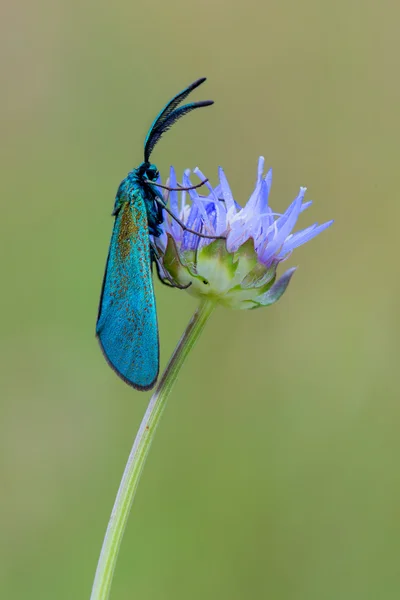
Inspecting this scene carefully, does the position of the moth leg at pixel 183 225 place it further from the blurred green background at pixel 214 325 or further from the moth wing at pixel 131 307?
the blurred green background at pixel 214 325

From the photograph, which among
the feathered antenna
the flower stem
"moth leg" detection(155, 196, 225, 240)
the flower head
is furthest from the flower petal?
the feathered antenna

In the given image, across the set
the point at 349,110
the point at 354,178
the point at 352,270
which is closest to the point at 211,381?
the point at 352,270

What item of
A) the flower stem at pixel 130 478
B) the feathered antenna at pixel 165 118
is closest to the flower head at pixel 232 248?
the feathered antenna at pixel 165 118

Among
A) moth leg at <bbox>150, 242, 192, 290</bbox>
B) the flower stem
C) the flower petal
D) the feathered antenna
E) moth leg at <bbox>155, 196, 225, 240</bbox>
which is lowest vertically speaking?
the flower stem

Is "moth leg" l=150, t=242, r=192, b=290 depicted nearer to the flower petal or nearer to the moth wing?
the moth wing

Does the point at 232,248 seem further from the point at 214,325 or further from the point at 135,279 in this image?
the point at 214,325

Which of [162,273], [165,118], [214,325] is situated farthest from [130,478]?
[214,325]
